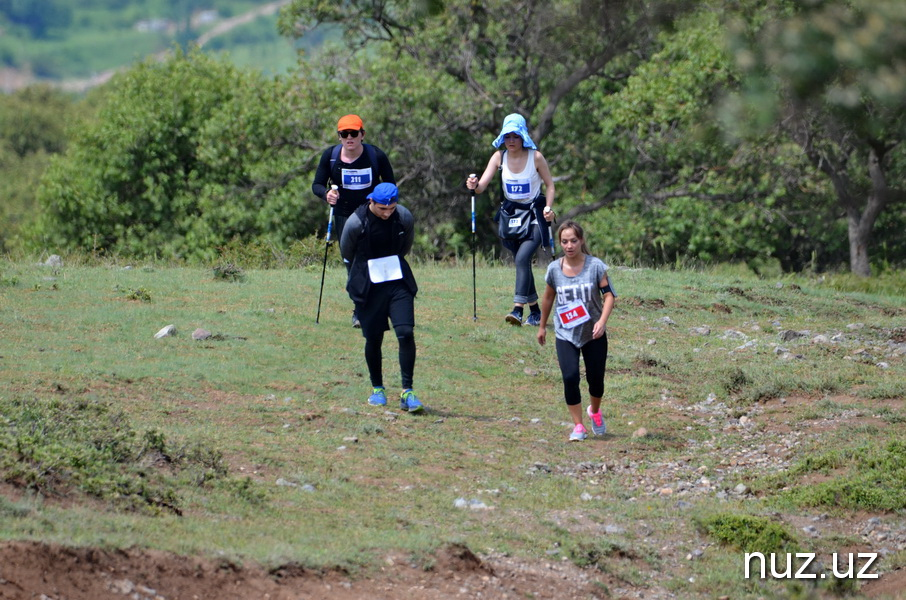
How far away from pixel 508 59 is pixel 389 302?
20122 millimetres

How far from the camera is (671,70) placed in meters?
28.3

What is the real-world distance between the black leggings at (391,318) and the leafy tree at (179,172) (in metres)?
18.3

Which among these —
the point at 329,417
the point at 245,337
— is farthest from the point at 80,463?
the point at 245,337

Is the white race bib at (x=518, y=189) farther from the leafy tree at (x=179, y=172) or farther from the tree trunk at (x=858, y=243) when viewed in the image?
the leafy tree at (x=179, y=172)

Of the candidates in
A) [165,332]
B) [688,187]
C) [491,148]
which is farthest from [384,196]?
[688,187]

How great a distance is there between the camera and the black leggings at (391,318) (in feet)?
33.0

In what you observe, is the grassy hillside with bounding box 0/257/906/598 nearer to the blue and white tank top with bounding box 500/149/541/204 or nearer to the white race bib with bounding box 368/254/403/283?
the white race bib with bounding box 368/254/403/283

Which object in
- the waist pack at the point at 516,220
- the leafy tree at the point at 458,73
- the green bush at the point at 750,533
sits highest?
the leafy tree at the point at 458,73

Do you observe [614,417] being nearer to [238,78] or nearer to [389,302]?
[389,302]

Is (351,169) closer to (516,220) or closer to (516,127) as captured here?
(516,127)

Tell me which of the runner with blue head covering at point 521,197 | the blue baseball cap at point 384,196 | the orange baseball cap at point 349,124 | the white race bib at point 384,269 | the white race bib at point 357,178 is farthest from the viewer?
the runner with blue head covering at point 521,197

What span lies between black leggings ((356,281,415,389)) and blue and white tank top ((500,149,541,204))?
129 inches

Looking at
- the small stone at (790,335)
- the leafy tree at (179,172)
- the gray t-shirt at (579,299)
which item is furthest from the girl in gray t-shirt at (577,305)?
the leafy tree at (179,172)

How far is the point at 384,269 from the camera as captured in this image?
10.1m
